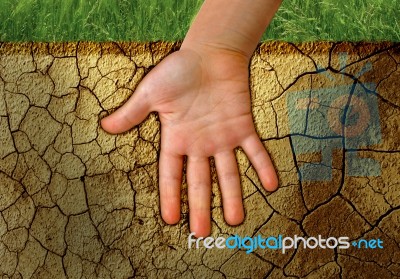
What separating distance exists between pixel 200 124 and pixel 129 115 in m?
0.24

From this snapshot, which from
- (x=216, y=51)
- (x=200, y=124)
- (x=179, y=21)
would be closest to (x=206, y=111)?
(x=200, y=124)

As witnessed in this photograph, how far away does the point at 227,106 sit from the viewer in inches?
86.4

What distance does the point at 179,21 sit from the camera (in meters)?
2.35

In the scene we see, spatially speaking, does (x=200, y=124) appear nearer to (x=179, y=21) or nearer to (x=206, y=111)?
(x=206, y=111)

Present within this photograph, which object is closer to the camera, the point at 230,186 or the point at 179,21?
the point at 230,186

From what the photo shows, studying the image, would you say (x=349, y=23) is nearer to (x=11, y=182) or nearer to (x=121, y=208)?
(x=121, y=208)

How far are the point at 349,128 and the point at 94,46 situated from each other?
88cm

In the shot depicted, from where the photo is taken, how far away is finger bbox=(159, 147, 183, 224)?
221 centimetres

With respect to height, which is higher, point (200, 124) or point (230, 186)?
point (200, 124)

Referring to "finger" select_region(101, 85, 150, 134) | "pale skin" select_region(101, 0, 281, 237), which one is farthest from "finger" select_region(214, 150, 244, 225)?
"finger" select_region(101, 85, 150, 134)

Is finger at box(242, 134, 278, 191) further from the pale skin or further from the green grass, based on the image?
the green grass

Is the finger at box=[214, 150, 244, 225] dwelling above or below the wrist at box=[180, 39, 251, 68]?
below

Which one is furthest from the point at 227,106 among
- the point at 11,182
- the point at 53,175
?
the point at 11,182

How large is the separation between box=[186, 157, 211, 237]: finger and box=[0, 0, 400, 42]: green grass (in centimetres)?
44
